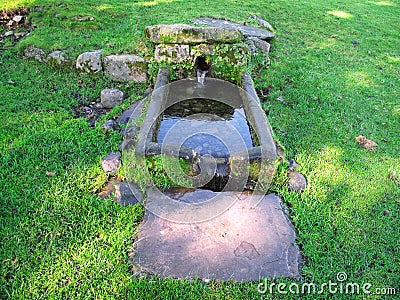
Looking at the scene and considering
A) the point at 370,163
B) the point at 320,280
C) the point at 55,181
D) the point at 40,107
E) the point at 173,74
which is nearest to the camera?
the point at 320,280

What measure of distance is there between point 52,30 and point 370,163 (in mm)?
6491

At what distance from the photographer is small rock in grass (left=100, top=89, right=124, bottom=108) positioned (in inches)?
216

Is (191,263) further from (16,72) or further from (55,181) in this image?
(16,72)

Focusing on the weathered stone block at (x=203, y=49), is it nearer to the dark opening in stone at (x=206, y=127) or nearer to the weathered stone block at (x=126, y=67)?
the weathered stone block at (x=126, y=67)

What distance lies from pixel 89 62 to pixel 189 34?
1864 millimetres

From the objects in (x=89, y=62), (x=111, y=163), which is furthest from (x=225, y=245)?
(x=89, y=62)

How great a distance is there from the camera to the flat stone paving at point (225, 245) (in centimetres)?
297

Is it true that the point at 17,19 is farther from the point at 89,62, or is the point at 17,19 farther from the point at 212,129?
the point at 212,129

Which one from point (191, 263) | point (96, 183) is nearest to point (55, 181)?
point (96, 183)

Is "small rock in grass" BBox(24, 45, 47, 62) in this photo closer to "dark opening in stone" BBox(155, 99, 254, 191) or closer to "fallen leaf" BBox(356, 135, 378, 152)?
"dark opening in stone" BBox(155, 99, 254, 191)

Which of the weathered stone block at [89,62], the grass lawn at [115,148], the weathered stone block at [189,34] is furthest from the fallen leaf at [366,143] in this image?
the weathered stone block at [89,62]

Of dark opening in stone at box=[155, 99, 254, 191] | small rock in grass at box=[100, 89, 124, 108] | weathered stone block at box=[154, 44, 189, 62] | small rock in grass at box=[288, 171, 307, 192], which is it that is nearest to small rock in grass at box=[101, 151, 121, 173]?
dark opening in stone at box=[155, 99, 254, 191]

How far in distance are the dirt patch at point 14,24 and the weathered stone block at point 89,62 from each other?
6.92ft

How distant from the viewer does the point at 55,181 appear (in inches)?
150
